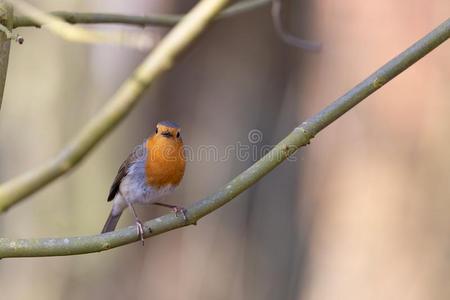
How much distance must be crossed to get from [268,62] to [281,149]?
4.72m

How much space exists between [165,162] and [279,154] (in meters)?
1.40

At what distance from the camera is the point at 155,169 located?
4086 millimetres

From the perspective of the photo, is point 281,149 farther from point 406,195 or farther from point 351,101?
point 406,195

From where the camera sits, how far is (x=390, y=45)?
5.57m

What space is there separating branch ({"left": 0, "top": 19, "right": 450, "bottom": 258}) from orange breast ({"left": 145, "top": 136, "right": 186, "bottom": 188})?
122cm

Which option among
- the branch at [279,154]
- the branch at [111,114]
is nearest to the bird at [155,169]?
the branch at [111,114]

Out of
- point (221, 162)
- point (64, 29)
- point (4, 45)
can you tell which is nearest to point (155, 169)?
point (64, 29)

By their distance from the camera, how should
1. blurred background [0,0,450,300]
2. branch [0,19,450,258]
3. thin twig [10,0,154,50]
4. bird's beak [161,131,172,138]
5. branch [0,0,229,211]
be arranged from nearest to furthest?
1. branch [0,19,450,258]
2. branch [0,0,229,211]
3. thin twig [10,0,154,50]
4. bird's beak [161,131,172,138]
5. blurred background [0,0,450,300]

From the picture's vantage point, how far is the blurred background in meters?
5.85

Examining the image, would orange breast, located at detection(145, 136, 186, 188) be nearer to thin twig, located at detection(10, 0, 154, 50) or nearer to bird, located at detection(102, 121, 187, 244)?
bird, located at detection(102, 121, 187, 244)

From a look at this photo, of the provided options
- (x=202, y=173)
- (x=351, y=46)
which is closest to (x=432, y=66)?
(x=351, y=46)

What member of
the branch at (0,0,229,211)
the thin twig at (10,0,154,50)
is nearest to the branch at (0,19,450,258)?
the branch at (0,0,229,211)

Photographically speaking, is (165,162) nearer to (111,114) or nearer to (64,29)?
(111,114)

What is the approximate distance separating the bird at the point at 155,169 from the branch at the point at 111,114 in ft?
2.48
